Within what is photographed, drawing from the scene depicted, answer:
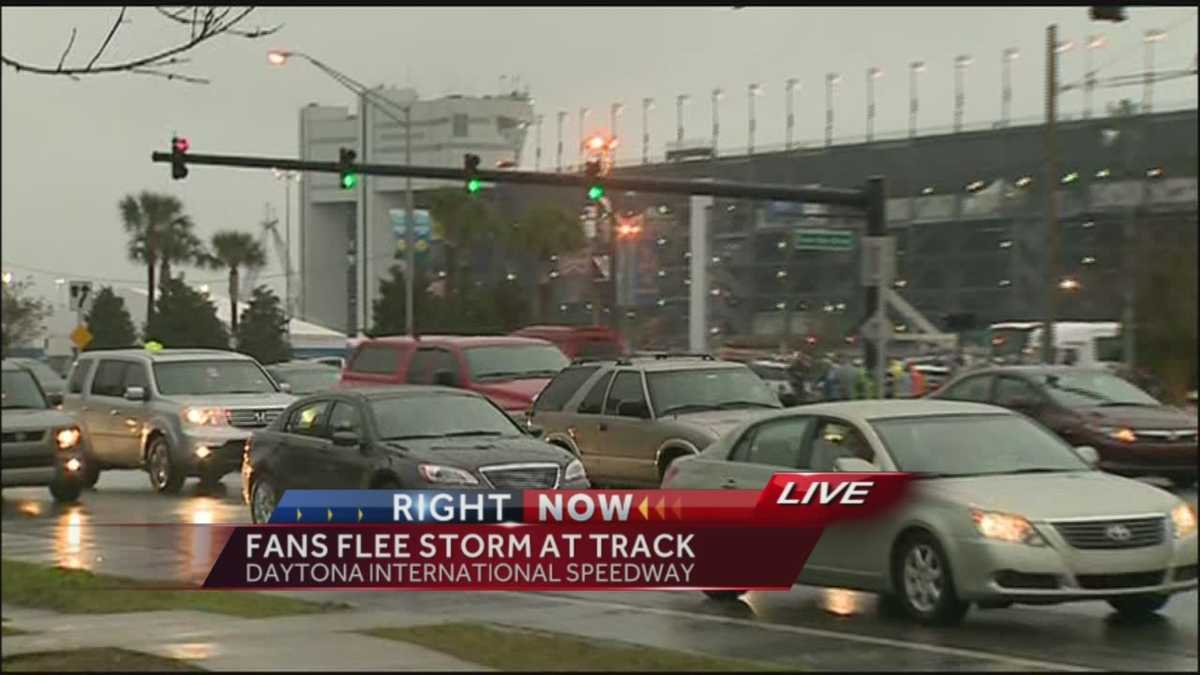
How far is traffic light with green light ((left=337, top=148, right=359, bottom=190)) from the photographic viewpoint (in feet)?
10.3

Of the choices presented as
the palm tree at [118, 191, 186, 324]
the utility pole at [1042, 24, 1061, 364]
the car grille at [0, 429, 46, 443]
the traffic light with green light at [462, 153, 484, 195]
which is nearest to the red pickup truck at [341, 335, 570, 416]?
the traffic light with green light at [462, 153, 484, 195]

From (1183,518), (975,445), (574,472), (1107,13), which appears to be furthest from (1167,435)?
(574,472)

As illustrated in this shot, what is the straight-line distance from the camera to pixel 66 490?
342 cm

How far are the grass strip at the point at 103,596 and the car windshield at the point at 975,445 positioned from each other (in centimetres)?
184

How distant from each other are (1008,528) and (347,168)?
2.59m

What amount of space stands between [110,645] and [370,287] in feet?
8.05

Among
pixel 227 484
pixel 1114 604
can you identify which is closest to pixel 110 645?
pixel 227 484

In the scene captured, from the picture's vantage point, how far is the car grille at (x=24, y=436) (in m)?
3.30

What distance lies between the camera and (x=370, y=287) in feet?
10.7

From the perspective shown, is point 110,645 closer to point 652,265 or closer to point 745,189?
point 652,265

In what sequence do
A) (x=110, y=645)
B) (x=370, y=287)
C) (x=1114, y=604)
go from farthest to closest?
(x=1114, y=604), (x=110, y=645), (x=370, y=287)

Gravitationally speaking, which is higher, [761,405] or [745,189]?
[745,189]

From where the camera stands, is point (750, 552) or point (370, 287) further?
point (750, 552)

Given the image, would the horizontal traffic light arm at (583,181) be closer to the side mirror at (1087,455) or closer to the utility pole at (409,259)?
the utility pole at (409,259)
